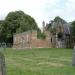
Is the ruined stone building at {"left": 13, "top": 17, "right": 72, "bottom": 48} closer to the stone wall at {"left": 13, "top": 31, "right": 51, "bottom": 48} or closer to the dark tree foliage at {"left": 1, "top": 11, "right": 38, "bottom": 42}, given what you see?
the stone wall at {"left": 13, "top": 31, "right": 51, "bottom": 48}

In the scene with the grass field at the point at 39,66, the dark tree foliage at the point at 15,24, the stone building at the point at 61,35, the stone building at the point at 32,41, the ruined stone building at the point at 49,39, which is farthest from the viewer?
the dark tree foliage at the point at 15,24

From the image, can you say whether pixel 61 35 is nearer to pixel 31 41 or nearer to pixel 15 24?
pixel 31 41

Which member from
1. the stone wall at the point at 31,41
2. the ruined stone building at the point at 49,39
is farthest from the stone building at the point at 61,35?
the stone wall at the point at 31,41

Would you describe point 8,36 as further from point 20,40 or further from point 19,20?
point 20,40

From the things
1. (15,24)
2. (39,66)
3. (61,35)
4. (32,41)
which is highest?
(15,24)

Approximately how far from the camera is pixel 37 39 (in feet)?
233

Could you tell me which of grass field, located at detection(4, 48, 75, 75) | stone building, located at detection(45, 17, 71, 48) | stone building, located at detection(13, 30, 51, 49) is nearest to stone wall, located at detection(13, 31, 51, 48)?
stone building, located at detection(13, 30, 51, 49)

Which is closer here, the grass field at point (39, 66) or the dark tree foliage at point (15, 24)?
the grass field at point (39, 66)

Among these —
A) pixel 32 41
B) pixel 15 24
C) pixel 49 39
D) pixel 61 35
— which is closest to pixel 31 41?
pixel 32 41

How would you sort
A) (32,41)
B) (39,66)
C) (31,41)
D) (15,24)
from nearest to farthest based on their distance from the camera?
(39,66) < (32,41) < (31,41) < (15,24)

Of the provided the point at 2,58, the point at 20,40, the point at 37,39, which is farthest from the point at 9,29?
the point at 2,58

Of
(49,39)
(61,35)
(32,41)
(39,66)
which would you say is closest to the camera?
(39,66)

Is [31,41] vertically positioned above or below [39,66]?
above

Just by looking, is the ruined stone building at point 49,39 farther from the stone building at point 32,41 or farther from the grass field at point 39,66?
the grass field at point 39,66
